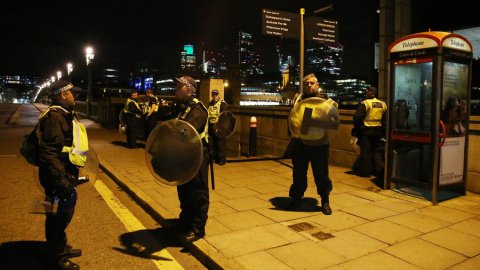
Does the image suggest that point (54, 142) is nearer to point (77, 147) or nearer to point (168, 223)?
point (77, 147)

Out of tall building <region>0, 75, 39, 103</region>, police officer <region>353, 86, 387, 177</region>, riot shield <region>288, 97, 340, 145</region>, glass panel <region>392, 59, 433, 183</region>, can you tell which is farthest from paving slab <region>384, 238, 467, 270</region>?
tall building <region>0, 75, 39, 103</region>

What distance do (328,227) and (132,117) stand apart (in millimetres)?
9404

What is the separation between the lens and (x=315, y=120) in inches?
206

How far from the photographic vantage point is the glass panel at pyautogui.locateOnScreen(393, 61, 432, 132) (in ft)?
22.4

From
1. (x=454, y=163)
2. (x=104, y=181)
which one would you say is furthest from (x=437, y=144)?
(x=104, y=181)

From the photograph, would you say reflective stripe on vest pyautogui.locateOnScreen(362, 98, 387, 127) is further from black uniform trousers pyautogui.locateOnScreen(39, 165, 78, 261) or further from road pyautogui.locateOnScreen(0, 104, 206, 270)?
black uniform trousers pyautogui.locateOnScreen(39, 165, 78, 261)

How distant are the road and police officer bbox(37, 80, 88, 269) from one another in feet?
0.95

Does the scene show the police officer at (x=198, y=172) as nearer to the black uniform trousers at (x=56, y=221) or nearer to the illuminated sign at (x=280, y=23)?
the black uniform trousers at (x=56, y=221)

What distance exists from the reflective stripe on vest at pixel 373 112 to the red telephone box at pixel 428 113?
0.78m

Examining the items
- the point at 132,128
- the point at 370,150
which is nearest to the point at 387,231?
the point at 370,150

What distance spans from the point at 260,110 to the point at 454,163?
6597 mm

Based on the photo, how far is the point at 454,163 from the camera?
6316 millimetres

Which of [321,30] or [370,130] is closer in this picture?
[370,130]

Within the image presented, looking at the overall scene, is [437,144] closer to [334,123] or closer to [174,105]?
[334,123]
